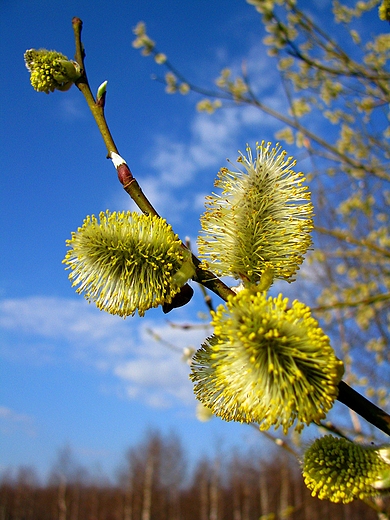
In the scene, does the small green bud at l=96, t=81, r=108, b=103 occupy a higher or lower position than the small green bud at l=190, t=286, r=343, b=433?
higher

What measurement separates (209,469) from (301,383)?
3417cm

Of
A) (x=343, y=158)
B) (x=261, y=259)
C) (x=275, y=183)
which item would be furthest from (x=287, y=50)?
(x=261, y=259)

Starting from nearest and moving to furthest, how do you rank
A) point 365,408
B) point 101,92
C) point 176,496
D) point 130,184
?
point 365,408
point 130,184
point 101,92
point 176,496

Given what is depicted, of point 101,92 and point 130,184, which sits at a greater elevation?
point 101,92

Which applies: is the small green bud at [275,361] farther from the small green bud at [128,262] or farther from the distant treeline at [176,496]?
the distant treeline at [176,496]

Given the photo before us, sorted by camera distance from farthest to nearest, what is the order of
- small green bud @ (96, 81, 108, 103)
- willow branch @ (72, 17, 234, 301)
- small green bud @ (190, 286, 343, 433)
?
small green bud @ (96, 81, 108, 103) < willow branch @ (72, 17, 234, 301) < small green bud @ (190, 286, 343, 433)

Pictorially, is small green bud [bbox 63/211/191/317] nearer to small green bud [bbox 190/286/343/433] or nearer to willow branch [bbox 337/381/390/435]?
small green bud [bbox 190/286/343/433]

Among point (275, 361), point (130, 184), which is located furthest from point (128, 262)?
point (275, 361)

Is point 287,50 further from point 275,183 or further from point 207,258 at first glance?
point 207,258

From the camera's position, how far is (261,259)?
3.32ft

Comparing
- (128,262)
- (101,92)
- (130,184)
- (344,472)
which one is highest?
(101,92)

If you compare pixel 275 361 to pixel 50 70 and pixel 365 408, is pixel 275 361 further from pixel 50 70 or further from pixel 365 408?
pixel 50 70

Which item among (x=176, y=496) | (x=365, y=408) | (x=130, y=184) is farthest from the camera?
(x=176, y=496)

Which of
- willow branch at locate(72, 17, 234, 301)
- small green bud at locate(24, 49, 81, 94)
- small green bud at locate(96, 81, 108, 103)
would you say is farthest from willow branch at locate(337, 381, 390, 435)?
small green bud at locate(24, 49, 81, 94)
